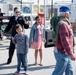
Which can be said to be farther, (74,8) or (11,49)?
(74,8)

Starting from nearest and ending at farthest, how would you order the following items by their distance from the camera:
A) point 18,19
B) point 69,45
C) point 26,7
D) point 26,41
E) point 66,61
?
point 69,45 → point 66,61 → point 26,41 → point 18,19 → point 26,7

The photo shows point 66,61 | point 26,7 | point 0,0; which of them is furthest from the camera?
point 0,0

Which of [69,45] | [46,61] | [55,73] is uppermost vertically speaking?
[69,45]

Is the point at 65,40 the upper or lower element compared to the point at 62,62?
upper

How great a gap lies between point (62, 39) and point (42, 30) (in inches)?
135

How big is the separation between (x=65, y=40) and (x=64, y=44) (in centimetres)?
7

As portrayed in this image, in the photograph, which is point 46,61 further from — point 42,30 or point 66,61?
point 66,61

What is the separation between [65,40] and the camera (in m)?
4.73

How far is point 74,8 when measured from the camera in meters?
23.8

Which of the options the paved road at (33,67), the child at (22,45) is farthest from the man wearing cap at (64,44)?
the paved road at (33,67)

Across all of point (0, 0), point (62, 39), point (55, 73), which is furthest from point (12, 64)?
point (0, 0)

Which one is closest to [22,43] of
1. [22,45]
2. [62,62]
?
[22,45]

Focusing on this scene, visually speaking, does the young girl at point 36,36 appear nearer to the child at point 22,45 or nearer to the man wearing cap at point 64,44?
the child at point 22,45

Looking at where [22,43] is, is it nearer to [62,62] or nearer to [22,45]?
[22,45]
